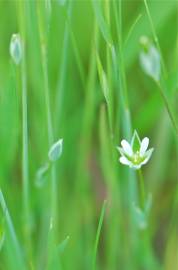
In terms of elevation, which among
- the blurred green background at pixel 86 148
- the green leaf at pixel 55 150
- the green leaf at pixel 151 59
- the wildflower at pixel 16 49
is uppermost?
the wildflower at pixel 16 49

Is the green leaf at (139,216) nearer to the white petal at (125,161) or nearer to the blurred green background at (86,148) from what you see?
the blurred green background at (86,148)

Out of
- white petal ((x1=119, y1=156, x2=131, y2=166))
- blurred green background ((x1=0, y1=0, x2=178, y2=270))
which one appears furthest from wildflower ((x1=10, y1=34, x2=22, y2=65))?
white petal ((x1=119, y1=156, x2=131, y2=166))

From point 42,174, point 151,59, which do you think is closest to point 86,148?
point 42,174

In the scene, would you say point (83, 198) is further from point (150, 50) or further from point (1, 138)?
point (150, 50)

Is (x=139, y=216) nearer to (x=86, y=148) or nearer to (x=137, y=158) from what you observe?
(x=137, y=158)

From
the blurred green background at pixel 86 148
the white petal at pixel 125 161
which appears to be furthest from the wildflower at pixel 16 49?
the white petal at pixel 125 161
